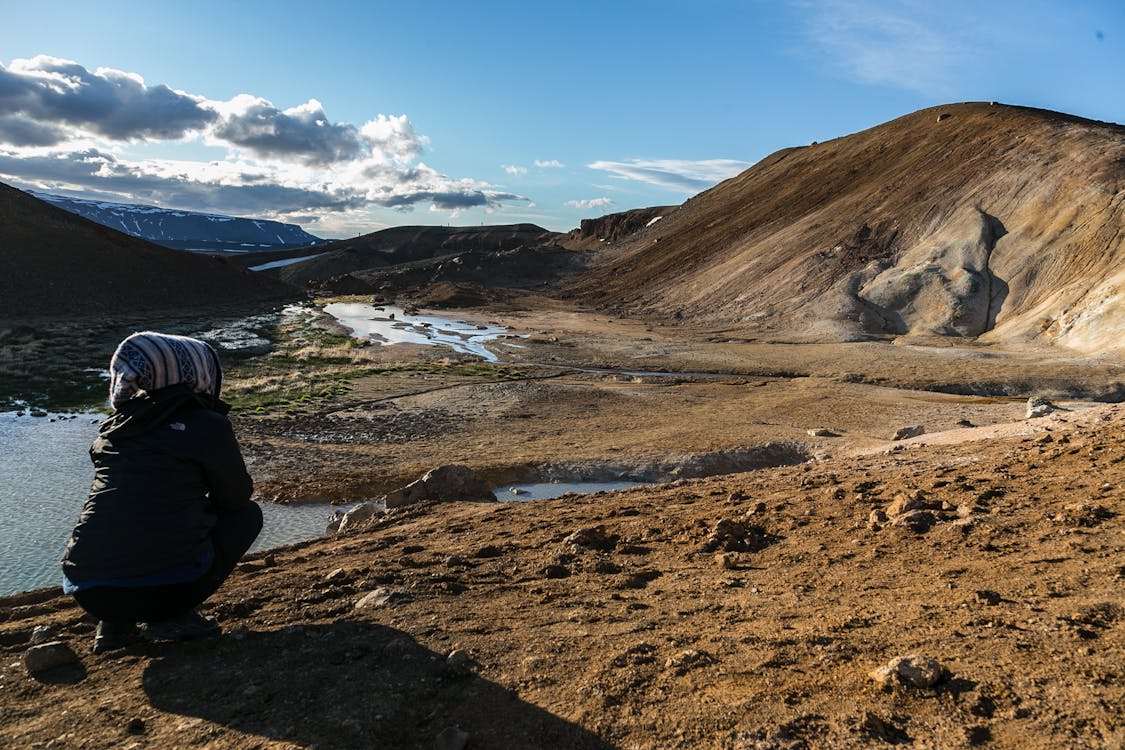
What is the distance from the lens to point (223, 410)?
4.46 metres

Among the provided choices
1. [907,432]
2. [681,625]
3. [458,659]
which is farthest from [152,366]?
[907,432]

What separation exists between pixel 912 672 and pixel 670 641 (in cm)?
128

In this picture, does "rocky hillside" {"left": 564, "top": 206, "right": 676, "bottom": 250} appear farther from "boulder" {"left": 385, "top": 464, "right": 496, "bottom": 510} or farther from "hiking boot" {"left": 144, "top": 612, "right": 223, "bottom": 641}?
"hiking boot" {"left": 144, "top": 612, "right": 223, "bottom": 641}

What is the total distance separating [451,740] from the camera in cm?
321


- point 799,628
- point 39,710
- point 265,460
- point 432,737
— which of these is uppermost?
point 799,628

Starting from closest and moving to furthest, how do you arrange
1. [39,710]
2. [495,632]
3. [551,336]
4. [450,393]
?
[39,710], [495,632], [450,393], [551,336]

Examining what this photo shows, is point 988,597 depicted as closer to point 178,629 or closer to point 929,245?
point 178,629

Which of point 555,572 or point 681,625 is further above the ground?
point 681,625

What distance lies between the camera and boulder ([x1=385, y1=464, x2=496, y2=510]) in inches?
392

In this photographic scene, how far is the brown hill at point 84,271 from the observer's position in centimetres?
4197

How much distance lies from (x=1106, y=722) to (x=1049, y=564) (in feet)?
6.66

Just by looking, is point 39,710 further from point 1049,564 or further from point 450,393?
point 450,393

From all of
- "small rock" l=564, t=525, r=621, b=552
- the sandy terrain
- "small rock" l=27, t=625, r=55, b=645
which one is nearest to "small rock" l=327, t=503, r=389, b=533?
the sandy terrain

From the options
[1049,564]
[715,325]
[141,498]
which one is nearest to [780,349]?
[715,325]
